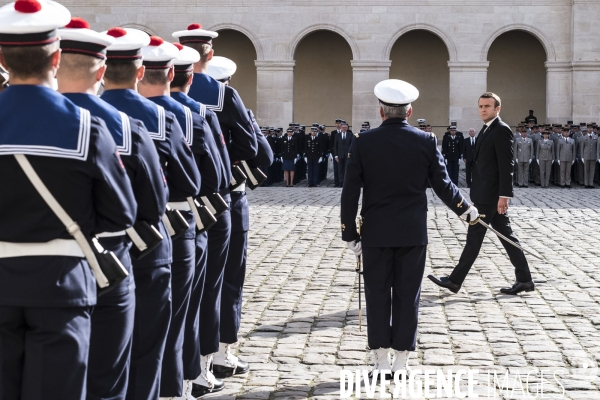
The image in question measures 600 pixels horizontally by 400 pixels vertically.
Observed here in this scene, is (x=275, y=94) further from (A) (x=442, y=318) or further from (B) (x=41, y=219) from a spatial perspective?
(B) (x=41, y=219)

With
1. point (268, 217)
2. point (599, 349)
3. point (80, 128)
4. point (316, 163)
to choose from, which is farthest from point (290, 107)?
point (80, 128)

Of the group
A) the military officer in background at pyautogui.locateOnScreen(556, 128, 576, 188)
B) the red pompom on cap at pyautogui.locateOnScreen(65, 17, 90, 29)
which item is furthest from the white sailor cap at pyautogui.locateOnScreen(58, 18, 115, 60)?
the military officer in background at pyautogui.locateOnScreen(556, 128, 576, 188)

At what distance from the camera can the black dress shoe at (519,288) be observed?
940cm

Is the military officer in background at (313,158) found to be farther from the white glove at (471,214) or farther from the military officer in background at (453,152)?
the white glove at (471,214)

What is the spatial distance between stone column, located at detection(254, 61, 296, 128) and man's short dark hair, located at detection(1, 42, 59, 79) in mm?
31351

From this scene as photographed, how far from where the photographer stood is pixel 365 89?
1367 inches

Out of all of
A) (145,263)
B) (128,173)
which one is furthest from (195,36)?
(128,173)

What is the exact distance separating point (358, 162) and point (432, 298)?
316 centimetres

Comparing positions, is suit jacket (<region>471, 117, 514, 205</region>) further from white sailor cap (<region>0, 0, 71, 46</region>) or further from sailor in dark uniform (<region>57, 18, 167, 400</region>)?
white sailor cap (<region>0, 0, 71, 46</region>)

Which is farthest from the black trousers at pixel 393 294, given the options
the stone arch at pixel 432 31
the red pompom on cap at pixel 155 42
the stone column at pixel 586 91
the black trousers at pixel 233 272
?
the stone column at pixel 586 91

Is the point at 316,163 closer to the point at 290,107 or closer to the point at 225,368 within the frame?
the point at 290,107

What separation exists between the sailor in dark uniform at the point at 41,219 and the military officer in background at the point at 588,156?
24477mm

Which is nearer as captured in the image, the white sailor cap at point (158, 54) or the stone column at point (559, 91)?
the white sailor cap at point (158, 54)

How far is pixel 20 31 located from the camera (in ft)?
11.6
